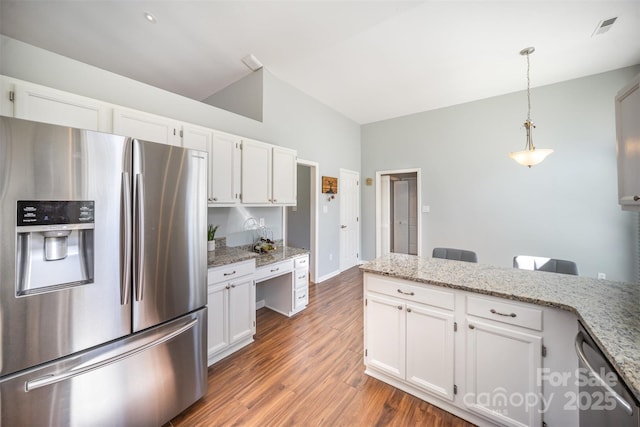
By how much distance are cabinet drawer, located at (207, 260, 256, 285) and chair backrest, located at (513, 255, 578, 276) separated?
2746 mm

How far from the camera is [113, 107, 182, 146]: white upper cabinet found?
1.87m

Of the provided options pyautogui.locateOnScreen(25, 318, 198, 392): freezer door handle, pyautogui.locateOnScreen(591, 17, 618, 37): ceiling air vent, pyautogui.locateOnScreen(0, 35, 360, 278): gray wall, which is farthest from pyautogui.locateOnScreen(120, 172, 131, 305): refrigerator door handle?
pyautogui.locateOnScreen(591, 17, 618, 37): ceiling air vent

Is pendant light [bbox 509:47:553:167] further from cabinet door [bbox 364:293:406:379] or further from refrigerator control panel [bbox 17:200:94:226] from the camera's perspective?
refrigerator control panel [bbox 17:200:94:226]

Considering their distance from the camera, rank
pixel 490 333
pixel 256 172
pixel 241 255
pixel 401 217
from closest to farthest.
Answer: pixel 490 333 < pixel 241 255 < pixel 256 172 < pixel 401 217

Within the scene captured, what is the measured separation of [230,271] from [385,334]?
1.47m

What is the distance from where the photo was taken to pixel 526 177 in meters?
3.81

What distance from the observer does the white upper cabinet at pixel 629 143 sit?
1.24m

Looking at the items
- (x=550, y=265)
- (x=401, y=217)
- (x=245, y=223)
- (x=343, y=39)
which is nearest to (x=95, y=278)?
(x=245, y=223)

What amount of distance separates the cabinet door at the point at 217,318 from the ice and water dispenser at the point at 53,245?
985 mm

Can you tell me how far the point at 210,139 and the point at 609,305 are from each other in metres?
3.16

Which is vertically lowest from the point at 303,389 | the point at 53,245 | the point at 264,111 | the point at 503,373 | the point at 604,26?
the point at 303,389

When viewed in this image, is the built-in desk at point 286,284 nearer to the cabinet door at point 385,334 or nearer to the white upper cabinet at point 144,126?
the cabinet door at point 385,334

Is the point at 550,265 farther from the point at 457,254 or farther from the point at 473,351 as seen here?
the point at 473,351

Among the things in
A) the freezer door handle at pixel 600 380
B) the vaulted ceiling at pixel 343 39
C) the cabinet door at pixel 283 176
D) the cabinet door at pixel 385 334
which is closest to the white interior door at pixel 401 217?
the vaulted ceiling at pixel 343 39
